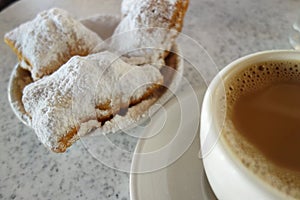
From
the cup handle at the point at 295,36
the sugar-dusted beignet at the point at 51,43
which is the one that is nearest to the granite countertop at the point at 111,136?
the cup handle at the point at 295,36

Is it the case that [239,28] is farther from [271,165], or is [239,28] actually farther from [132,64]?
[271,165]

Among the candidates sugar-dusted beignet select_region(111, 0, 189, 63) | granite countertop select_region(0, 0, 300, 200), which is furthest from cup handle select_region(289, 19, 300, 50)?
sugar-dusted beignet select_region(111, 0, 189, 63)

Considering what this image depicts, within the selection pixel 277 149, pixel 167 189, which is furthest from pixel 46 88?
pixel 277 149

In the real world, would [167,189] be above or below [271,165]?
below

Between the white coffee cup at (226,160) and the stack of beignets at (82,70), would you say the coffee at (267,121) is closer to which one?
the white coffee cup at (226,160)

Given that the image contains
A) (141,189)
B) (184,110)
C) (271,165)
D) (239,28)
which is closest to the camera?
(271,165)

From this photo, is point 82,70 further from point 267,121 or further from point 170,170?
point 267,121

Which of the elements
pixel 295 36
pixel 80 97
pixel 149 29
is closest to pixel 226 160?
pixel 80 97
